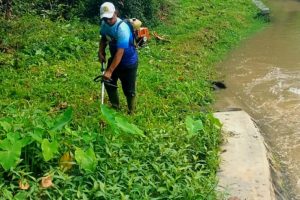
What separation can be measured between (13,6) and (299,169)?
27.7ft

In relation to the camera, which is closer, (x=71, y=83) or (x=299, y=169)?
(x=299, y=169)

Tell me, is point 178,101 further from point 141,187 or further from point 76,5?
point 76,5

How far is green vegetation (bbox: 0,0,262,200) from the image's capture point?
5.08m

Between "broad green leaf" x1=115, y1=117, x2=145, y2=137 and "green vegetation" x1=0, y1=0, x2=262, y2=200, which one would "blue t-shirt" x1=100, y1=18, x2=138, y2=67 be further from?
"broad green leaf" x1=115, y1=117, x2=145, y2=137

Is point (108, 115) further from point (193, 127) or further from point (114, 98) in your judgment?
point (114, 98)

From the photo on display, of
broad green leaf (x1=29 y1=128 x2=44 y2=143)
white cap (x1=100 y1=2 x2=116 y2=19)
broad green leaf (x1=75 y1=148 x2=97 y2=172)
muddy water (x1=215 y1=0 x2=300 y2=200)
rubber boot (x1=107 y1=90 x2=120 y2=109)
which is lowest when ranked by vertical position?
muddy water (x1=215 y1=0 x2=300 y2=200)

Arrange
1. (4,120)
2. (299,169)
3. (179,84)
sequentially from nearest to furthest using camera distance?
(4,120)
(299,169)
(179,84)

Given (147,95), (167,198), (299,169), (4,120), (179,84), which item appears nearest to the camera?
(167,198)

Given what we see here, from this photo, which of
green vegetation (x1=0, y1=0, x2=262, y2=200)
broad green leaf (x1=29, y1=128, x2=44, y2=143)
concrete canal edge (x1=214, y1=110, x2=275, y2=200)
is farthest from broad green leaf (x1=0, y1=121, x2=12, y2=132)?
concrete canal edge (x1=214, y1=110, x2=275, y2=200)

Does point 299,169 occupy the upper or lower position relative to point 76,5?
lower

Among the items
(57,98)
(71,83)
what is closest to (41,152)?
(57,98)

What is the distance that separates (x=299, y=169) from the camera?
6.88m

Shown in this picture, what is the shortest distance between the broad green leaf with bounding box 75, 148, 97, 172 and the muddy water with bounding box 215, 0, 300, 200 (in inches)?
103

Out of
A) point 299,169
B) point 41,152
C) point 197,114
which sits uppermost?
point 41,152
